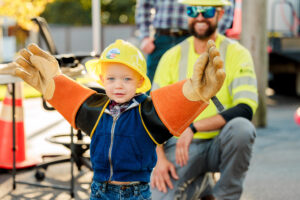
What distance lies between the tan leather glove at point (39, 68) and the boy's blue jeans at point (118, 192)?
54 centimetres

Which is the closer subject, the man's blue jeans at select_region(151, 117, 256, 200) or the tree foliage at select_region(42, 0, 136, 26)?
the man's blue jeans at select_region(151, 117, 256, 200)

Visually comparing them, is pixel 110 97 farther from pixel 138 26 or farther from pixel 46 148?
pixel 46 148

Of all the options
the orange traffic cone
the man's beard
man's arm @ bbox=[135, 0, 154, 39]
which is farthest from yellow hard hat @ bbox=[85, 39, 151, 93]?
the orange traffic cone

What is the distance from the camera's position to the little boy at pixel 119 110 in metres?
2.32

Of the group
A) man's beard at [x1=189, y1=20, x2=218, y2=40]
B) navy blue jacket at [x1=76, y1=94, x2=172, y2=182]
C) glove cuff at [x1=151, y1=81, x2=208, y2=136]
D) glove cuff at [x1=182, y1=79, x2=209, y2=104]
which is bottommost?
navy blue jacket at [x1=76, y1=94, x2=172, y2=182]

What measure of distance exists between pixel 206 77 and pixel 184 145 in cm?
127

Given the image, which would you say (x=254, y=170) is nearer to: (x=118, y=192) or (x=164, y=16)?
(x=164, y=16)

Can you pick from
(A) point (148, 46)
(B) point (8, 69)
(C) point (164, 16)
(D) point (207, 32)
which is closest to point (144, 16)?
(C) point (164, 16)

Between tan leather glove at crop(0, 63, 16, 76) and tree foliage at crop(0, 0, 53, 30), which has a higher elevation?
tree foliage at crop(0, 0, 53, 30)

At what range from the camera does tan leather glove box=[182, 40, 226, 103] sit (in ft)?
6.77

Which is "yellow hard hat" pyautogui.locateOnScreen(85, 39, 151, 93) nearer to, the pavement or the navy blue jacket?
the navy blue jacket

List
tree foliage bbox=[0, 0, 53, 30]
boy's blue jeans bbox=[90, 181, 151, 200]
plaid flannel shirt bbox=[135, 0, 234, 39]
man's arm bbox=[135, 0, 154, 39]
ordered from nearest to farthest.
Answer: boy's blue jeans bbox=[90, 181, 151, 200]
plaid flannel shirt bbox=[135, 0, 234, 39]
man's arm bbox=[135, 0, 154, 39]
tree foliage bbox=[0, 0, 53, 30]

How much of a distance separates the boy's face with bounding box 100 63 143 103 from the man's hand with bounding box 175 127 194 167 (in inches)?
40.7

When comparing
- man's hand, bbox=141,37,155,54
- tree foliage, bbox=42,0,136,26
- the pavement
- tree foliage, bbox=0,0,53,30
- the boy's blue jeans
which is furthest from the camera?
tree foliage, bbox=42,0,136,26
